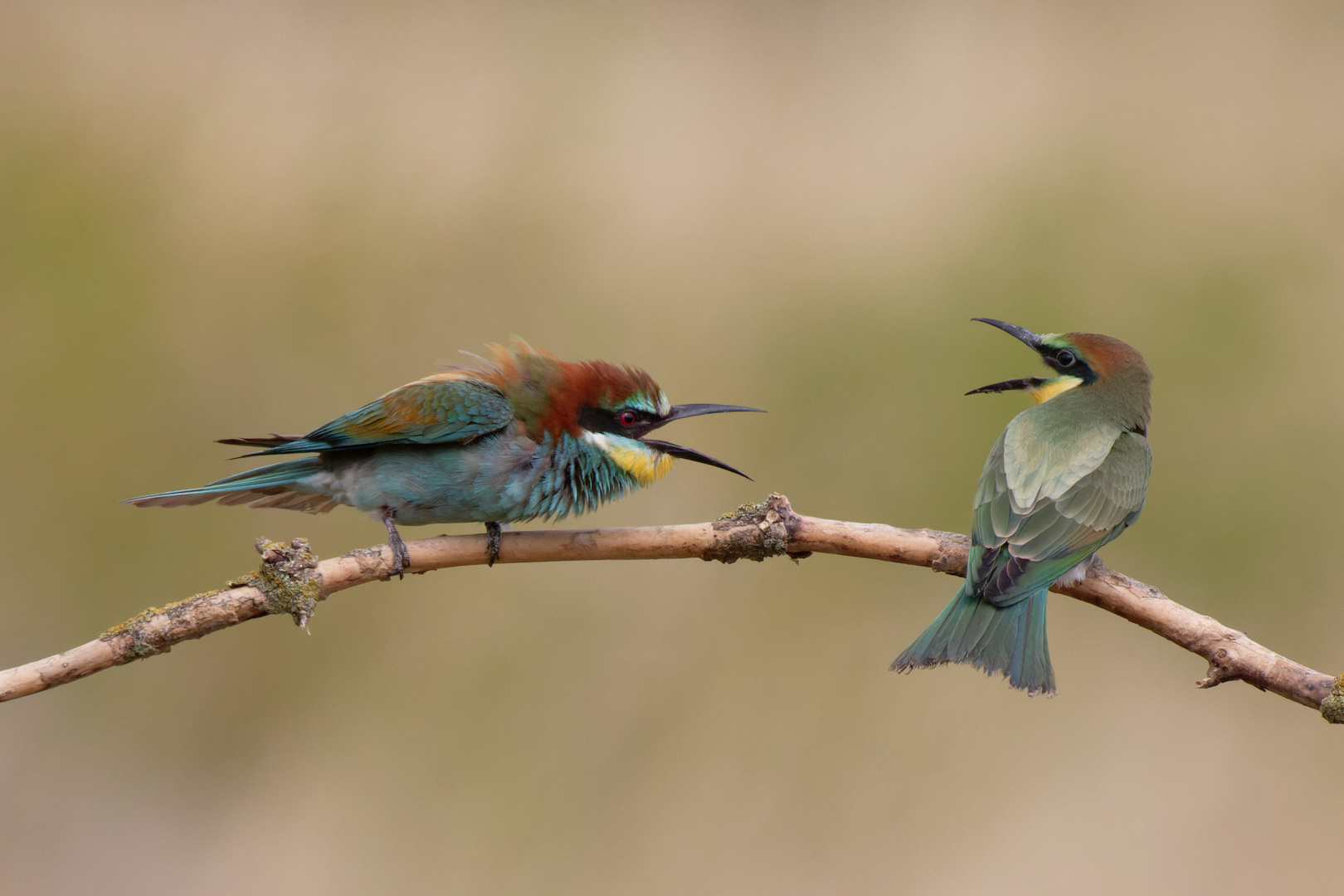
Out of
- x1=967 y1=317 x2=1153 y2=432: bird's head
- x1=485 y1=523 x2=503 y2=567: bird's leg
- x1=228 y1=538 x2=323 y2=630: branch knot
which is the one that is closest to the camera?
→ x1=228 y1=538 x2=323 y2=630: branch knot

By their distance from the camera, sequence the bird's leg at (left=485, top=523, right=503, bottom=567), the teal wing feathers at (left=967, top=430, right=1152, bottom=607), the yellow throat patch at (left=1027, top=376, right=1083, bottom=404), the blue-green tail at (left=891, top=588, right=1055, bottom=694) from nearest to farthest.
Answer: the blue-green tail at (left=891, top=588, right=1055, bottom=694) → the teal wing feathers at (left=967, top=430, right=1152, bottom=607) → the bird's leg at (left=485, top=523, right=503, bottom=567) → the yellow throat patch at (left=1027, top=376, right=1083, bottom=404)

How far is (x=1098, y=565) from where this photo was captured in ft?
6.66

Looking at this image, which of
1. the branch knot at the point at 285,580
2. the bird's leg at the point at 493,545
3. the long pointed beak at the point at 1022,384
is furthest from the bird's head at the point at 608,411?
the long pointed beak at the point at 1022,384

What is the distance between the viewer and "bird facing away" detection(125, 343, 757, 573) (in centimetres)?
212

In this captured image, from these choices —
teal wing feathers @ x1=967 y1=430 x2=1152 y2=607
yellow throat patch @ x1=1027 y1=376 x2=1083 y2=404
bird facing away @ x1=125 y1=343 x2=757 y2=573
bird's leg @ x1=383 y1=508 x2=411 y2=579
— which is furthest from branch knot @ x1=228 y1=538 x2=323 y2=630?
yellow throat patch @ x1=1027 y1=376 x2=1083 y2=404

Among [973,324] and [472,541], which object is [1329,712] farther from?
[973,324]

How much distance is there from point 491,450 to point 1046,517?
3.67 feet

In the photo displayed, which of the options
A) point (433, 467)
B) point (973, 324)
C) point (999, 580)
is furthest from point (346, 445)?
point (973, 324)

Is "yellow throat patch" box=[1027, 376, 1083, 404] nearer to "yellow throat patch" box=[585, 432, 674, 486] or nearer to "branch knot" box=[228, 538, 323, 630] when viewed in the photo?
"yellow throat patch" box=[585, 432, 674, 486]

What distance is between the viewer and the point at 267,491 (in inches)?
89.4

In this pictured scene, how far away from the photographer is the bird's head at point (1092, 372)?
235cm

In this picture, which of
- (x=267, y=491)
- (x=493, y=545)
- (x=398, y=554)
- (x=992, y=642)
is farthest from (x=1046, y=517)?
(x=267, y=491)

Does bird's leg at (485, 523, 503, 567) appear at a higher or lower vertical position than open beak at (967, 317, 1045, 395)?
lower

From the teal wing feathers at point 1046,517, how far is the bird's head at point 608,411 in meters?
0.54
